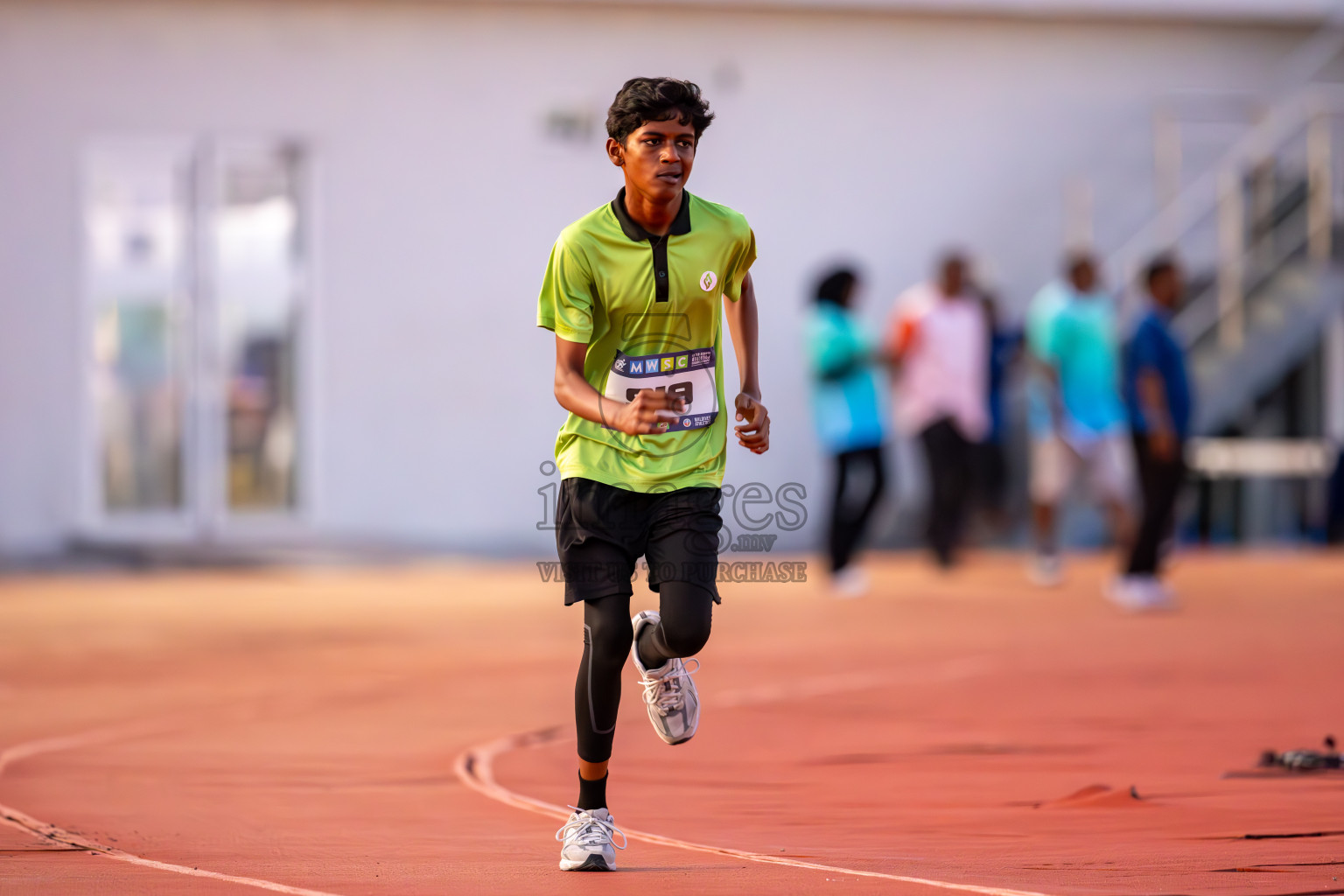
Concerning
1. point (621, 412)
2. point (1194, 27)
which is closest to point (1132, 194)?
point (1194, 27)

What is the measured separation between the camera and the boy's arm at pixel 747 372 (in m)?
4.38

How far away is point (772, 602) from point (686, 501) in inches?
276

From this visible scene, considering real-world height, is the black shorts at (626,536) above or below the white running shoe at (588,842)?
above

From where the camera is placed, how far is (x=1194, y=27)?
53.6ft

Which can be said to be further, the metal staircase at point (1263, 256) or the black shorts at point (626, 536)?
the metal staircase at point (1263, 256)

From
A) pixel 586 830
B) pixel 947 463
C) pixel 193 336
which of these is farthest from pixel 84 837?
pixel 193 336

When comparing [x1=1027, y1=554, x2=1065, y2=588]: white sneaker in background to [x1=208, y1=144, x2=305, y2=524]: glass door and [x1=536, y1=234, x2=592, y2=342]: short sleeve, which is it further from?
[x1=536, y1=234, x2=592, y2=342]: short sleeve

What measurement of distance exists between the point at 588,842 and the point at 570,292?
1.23 meters

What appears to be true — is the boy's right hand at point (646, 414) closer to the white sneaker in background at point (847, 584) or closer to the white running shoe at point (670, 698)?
the white running shoe at point (670, 698)

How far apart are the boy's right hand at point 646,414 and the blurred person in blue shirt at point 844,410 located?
7.53 m

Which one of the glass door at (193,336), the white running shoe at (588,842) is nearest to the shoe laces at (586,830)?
the white running shoe at (588,842)

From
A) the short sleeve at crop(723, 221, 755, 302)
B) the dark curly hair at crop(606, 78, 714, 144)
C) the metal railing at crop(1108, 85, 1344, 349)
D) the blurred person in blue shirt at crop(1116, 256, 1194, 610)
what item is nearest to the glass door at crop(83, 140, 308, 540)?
the metal railing at crop(1108, 85, 1344, 349)

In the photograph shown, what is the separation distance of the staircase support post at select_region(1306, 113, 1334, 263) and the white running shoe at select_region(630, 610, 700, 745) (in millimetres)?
11360

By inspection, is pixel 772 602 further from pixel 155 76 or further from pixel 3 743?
pixel 155 76
